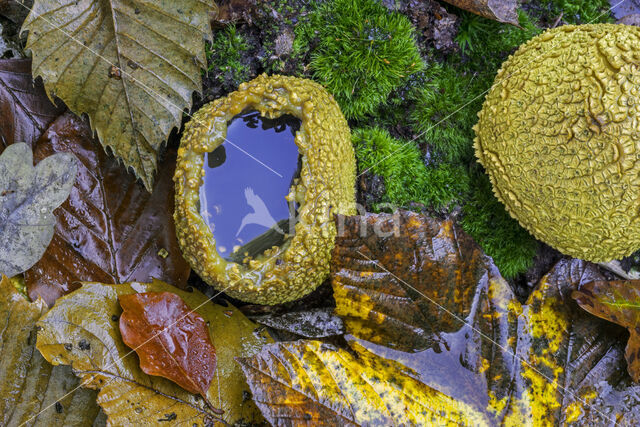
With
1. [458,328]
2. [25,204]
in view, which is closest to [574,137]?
[458,328]

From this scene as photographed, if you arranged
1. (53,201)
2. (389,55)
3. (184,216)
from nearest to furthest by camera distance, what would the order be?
(184,216) < (53,201) < (389,55)

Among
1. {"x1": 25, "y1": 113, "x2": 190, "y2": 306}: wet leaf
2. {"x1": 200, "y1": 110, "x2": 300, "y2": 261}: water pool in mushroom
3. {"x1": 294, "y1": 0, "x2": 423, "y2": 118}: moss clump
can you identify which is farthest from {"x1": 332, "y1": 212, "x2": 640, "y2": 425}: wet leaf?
{"x1": 25, "y1": 113, "x2": 190, "y2": 306}: wet leaf

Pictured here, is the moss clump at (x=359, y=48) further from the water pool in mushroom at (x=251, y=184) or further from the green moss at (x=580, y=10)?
the green moss at (x=580, y=10)

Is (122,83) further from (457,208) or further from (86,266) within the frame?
(457,208)

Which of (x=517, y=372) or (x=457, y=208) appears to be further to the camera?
(x=457, y=208)

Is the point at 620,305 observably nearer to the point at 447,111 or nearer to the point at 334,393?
the point at 447,111

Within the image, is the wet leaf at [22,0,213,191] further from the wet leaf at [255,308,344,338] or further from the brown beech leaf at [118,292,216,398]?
the wet leaf at [255,308,344,338]

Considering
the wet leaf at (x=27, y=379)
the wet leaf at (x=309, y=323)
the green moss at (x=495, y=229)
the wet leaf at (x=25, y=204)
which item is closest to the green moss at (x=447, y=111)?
the green moss at (x=495, y=229)

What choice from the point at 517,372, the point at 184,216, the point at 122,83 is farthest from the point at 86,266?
the point at 517,372
